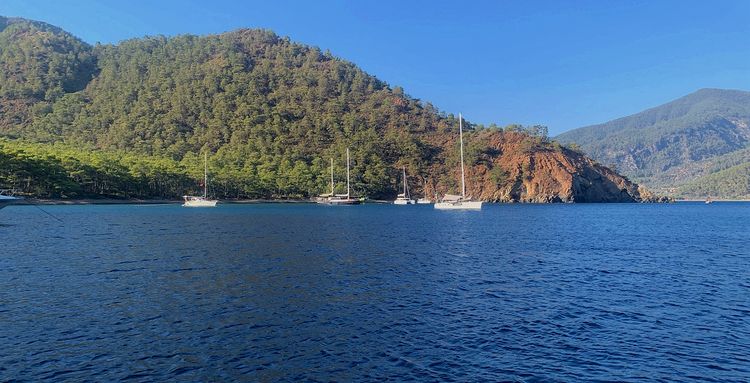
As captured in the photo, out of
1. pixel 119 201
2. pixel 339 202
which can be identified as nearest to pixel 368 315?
pixel 119 201

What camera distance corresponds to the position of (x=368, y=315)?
22.5 m

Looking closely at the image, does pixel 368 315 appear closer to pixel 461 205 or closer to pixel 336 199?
pixel 461 205

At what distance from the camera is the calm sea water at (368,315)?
16.0 meters

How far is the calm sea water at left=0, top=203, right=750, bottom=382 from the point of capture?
52.6ft

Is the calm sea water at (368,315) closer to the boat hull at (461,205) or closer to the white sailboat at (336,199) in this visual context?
the boat hull at (461,205)

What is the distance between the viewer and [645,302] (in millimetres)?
25469

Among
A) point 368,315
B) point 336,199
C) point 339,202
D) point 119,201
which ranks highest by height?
point 119,201

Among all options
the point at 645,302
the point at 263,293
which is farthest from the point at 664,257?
the point at 263,293

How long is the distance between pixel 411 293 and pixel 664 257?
1107 inches

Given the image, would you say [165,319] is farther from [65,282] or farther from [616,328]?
[616,328]

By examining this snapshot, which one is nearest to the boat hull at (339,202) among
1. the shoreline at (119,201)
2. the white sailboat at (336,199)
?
the white sailboat at (336,199)

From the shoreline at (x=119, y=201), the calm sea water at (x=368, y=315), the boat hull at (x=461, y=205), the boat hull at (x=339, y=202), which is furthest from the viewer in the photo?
the boat hull at (x=339, y=202)

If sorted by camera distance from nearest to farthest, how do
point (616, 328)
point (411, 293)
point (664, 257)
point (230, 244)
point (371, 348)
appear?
point (371, 348) → point (616, 328) → point (411, 293) → point (664, 257) → point (230, 244)

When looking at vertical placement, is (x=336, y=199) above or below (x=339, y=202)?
above
